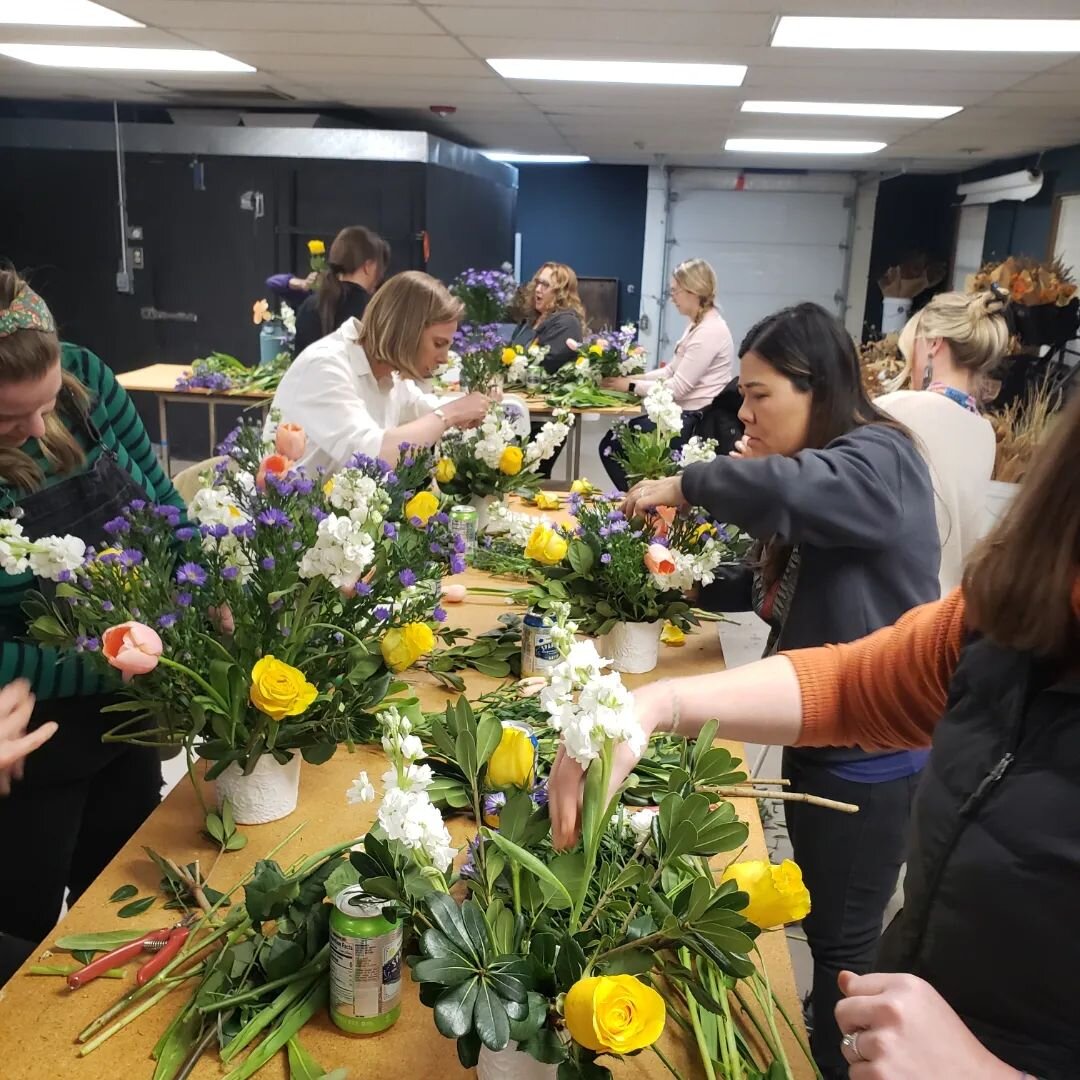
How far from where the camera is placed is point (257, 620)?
1284mm

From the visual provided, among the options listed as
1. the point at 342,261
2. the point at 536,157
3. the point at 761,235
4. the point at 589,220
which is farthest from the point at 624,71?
the point at 761,235

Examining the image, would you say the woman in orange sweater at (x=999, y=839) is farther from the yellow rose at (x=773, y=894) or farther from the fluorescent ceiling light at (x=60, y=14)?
the fluorescent ceiling light at (x=60, y=14)

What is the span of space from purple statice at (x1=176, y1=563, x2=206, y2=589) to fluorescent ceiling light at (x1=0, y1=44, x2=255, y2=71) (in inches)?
179

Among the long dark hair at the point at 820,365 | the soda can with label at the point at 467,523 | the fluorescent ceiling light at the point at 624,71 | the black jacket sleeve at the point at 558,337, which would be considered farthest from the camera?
the black jacket sleeve at the point at 558,337

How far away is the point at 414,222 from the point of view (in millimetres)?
7223

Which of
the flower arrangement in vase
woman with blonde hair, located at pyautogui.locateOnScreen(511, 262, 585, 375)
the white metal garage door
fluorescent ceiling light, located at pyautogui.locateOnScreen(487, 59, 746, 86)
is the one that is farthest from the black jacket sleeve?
the white metal garage door

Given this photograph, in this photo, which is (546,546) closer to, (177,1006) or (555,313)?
(177,1006)

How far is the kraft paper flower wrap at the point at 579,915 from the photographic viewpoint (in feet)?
2.78

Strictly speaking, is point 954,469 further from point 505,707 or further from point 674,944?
point 674,944

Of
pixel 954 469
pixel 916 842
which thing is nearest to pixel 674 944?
pixel 916 842

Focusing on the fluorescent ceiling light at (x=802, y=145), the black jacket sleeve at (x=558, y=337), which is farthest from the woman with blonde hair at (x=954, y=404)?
the fluorescent ceiling light at (x=802, y=145)

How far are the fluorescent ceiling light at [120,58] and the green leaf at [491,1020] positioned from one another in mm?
5162

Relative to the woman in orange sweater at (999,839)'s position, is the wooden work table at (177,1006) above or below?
below

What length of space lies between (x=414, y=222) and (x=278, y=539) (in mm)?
6367
